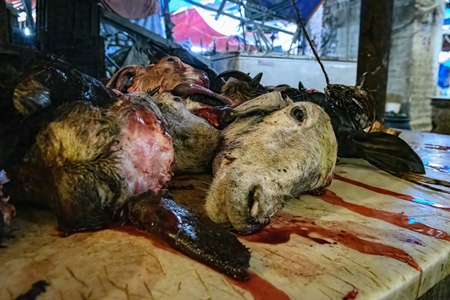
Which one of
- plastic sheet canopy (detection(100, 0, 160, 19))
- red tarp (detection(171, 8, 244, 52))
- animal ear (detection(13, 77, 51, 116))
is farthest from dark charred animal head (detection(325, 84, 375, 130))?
red tarp (detection(171, 8, 244, 52))

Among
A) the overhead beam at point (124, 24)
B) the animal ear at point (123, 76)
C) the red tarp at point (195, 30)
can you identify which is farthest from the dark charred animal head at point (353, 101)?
the red tarp at point (195, 30)

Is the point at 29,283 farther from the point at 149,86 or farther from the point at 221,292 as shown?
the point at 149,86

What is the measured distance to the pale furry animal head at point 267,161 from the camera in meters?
1.14

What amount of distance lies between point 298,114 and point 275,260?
632 mm

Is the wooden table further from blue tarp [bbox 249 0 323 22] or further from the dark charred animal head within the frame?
blue tarp [bbox 249 0 323 22]

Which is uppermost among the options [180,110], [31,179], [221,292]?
[180,110]

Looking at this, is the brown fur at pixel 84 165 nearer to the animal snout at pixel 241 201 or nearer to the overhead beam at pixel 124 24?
the animal snout at pixel 241 201

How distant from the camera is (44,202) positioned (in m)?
1.20

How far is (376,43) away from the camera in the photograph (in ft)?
12.9

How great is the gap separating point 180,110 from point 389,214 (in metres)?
0.96

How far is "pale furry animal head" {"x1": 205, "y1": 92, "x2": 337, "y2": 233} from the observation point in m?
1.14

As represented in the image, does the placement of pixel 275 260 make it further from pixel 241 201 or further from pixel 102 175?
pixel 102 175

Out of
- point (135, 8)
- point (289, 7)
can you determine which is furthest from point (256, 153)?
point (135, 8)

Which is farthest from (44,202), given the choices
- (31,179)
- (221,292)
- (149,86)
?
(149,86)
